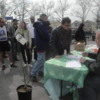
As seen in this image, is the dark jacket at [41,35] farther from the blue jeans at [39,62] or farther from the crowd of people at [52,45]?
the blue jeans at [39,62]

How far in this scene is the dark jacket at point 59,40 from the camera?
3.74 meters

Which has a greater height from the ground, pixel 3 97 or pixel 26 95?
pixel 26 95

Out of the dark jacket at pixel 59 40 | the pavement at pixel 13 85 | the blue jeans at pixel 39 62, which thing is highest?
the dark jacket at pixel 59 40

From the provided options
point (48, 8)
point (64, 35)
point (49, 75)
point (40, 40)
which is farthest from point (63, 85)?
point (48, 8)

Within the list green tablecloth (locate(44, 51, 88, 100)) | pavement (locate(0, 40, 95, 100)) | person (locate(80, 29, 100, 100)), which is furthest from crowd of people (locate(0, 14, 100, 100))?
pavement (locate(0, 40, 95, 100))

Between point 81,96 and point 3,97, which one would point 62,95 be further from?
point 3,97

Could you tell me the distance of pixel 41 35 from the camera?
14.3 feet

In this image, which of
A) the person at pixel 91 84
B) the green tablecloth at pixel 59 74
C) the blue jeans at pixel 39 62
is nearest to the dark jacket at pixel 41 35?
the blue jeans at pixel 39 62

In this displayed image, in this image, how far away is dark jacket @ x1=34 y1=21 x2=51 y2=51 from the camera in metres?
4.27

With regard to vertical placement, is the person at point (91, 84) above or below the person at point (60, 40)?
below

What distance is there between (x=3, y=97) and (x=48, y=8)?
41.3 metres

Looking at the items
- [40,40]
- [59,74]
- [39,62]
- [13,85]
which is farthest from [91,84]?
[13,85]

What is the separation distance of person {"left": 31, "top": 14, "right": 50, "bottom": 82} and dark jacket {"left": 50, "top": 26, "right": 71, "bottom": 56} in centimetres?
57

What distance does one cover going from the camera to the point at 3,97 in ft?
12.0
